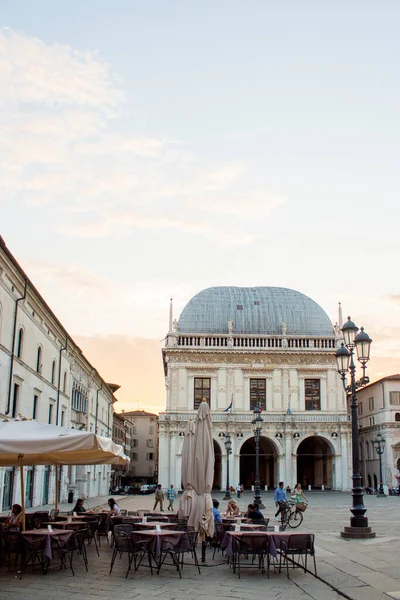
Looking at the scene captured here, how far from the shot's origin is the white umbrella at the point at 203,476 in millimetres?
14625

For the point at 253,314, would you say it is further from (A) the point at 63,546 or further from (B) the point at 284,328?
(A) the point at 63,546

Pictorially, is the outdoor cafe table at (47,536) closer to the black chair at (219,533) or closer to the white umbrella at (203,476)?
the white umbrella at (203,476)

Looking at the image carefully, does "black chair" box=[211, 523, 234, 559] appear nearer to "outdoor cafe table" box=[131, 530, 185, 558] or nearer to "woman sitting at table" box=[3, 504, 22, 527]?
"outdoor cafe table" box=[131, 530, 185, 558]

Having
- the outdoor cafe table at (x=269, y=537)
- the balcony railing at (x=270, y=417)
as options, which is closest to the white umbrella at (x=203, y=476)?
the outdoor cafe table at (x=269, y=537)

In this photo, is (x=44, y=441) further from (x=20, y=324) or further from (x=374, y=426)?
(x=374, y=426)

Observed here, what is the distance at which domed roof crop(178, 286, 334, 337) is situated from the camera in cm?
6525

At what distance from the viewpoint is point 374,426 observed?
66.2m

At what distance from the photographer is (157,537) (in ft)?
39.2

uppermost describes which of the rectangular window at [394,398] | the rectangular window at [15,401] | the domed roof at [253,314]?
the domed roof at [253,314]

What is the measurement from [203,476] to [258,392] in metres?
47.6

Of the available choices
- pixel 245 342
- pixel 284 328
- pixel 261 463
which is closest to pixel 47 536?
pixel 245 342

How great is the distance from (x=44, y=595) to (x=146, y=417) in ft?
358

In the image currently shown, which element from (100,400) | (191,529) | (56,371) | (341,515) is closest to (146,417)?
(100,400)

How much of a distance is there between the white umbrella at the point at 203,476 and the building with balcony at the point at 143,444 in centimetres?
9936
